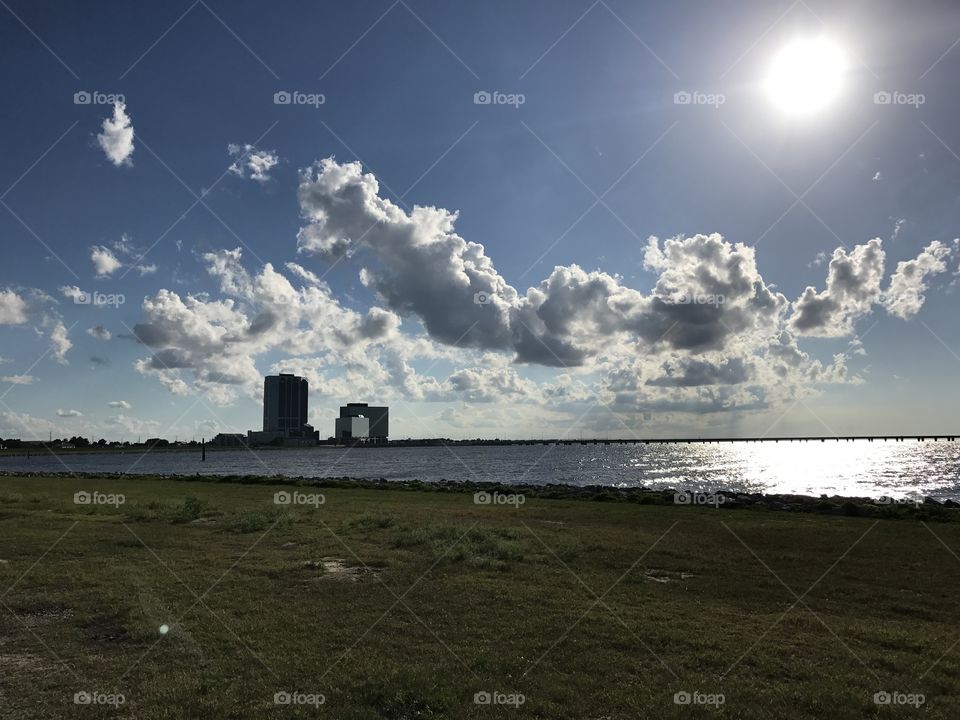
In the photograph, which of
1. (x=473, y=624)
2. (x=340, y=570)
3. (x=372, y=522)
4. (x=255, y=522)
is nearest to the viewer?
(x=473, y=624)

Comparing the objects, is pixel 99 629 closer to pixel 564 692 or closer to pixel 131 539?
pixel 564 692

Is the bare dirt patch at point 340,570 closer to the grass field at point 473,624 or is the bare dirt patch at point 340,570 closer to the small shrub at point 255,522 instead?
the grass field at point 473,624

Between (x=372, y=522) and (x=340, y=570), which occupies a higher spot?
(x=372, y=522)

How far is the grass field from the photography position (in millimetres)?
9220

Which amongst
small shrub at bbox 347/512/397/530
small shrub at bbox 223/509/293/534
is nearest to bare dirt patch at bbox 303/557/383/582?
small shrub at bbox 347/512/397/530

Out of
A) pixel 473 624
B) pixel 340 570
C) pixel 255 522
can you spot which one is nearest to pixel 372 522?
pixel 255 522

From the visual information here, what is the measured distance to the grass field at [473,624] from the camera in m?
9.22

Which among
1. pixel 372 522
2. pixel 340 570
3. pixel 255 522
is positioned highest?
pixel 255 522

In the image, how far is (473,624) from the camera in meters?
12.7

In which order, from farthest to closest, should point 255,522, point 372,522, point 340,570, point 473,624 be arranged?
point 372,522 < point 255,522 < point 340,570 < point 473,624

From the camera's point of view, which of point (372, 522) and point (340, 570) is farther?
point (372, 522)

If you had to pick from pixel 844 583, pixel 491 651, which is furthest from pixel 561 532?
pixel 491 651

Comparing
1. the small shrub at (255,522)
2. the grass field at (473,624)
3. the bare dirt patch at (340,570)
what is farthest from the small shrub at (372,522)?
the bare dirt patch at (340,570)

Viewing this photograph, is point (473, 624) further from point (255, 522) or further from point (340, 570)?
point (255, 522)
